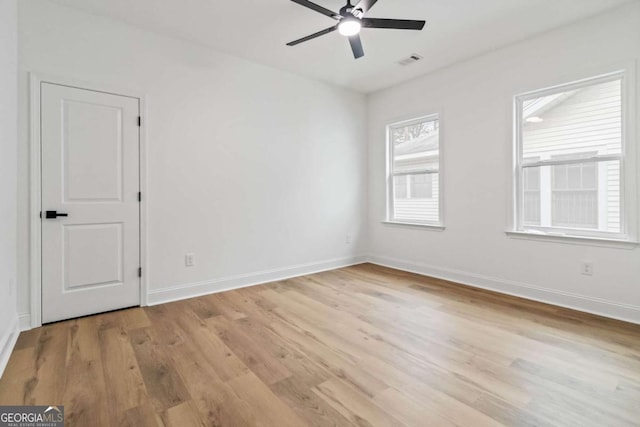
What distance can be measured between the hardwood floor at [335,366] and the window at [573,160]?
93 centimetres

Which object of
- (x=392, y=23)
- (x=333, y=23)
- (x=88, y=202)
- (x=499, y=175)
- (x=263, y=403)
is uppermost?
(x=333, y=23)

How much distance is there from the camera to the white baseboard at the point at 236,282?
3.29 m

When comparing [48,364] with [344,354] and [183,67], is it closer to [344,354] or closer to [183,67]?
[344,354]

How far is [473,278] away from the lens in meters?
3.82

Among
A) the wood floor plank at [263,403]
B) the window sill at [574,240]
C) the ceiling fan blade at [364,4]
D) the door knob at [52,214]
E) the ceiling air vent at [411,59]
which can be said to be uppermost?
the ceiling air vent at [411,59]

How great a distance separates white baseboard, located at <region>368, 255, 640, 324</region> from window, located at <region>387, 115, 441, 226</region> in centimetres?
68

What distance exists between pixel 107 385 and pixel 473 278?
375 cm

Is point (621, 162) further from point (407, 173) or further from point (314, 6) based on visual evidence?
point (314, 6)

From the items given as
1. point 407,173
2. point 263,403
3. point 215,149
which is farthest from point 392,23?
point 263,403

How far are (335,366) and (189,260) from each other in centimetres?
217

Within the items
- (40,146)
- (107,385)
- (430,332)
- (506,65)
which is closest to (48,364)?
(107,385)

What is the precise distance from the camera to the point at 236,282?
3799 mm

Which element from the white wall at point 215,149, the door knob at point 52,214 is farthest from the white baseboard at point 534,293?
the door knob at point 52,214

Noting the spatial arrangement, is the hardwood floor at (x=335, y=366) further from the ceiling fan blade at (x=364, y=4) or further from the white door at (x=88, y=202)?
the ceiling fan blade at (x=364, y=4)
